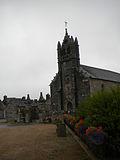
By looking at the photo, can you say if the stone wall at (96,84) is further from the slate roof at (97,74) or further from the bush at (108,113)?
→ the bush at (108,113)

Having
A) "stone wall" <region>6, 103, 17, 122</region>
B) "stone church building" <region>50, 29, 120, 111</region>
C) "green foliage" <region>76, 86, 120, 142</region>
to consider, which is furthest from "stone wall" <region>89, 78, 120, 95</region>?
"green foliage" <region>76, 86, 120, 142</region>

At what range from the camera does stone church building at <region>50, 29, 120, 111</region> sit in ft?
93.7

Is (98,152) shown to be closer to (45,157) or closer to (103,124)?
(103,124)

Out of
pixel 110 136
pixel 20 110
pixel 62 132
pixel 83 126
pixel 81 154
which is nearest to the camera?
pixel 110 136

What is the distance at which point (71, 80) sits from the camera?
31109 millimetres

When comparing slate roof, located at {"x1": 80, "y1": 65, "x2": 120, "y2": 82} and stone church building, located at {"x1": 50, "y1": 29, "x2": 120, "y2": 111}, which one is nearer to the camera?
stone church building, located at {"x1": 50, "y1": 29, "x2": 120, "y2": 111}

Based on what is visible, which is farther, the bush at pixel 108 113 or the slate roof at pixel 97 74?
the slate roof at pixel 97 74

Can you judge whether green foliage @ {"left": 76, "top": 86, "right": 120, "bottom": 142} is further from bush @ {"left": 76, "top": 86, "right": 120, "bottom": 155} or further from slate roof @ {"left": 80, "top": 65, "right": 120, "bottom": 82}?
slate roof @ {"left": 80, "top": 65, "right": 120, "bottom": 82}

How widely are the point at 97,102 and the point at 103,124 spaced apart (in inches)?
44.1

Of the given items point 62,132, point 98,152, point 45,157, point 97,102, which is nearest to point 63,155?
point 45,157

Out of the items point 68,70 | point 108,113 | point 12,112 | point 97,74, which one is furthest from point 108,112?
point 12,112

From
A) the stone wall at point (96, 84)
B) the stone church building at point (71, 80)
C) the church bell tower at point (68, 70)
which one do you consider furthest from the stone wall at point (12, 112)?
the stone wall at point (96, 84)

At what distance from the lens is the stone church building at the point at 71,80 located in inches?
1124

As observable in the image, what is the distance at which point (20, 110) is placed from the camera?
31.3 m
